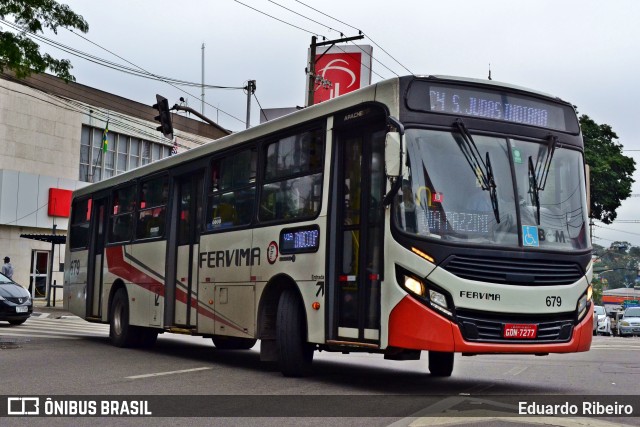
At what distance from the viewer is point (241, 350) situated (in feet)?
59.6

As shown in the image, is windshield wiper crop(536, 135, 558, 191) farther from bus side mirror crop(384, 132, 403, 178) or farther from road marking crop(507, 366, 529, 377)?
road marking crop(507, 366, 529, 377)

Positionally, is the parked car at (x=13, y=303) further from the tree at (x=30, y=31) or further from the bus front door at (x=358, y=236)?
the bus front door at (x=358, y=236)

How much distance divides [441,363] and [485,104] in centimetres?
376

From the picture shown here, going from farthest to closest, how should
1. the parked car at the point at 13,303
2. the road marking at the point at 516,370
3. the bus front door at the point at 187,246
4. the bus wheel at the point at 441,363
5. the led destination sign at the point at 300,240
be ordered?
the parked car at the point at 13,303, the bus front door at the point at 187,246, the road marking at the point at 516,370, the bus wheel at the point at 441,363, the led destination sign at the point at 300,240

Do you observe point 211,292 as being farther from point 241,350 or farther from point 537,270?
point 537,270

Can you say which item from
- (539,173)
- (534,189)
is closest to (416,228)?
(534,189)

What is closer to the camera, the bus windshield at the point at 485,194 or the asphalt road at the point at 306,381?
the asphalt road at the point at 306,381

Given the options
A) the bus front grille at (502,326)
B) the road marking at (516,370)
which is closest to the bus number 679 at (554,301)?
the bus front grille at (502,326)

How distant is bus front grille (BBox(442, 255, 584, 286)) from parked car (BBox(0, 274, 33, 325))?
57.2ft

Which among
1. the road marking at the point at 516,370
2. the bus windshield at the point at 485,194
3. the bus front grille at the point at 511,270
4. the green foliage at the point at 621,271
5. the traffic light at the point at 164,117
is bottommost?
the road marking at the point at 516,370

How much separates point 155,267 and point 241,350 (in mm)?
2670

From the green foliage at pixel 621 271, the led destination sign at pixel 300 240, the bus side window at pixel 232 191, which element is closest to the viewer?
the led destination sign at pixel 300 240

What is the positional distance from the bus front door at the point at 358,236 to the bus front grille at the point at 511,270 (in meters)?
0.90

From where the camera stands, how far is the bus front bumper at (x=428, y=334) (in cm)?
991
